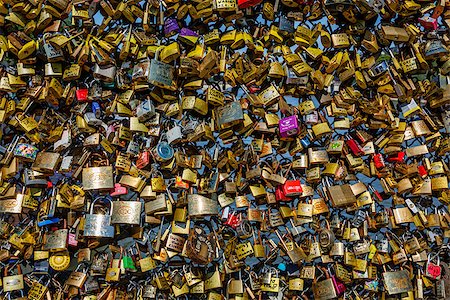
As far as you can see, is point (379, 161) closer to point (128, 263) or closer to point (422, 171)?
point (422, 171)

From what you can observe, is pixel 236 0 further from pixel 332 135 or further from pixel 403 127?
pixel 403 127

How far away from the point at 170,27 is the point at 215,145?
596 millimetres

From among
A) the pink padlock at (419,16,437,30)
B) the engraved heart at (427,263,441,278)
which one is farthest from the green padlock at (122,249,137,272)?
the pink padlock at (419,16,437,30)

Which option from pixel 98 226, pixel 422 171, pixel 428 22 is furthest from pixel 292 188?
pixel 428 22

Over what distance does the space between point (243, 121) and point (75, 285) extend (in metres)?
1.12

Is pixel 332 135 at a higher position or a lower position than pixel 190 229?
higher

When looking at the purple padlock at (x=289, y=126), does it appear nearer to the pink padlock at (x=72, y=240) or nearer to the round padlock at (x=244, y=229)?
the round padlock at (x=244, y=229)

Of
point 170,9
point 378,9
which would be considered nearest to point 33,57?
point 170,9

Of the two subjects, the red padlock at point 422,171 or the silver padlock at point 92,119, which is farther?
the red padlock at point 422,171

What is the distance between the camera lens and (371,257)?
2543 millimetres

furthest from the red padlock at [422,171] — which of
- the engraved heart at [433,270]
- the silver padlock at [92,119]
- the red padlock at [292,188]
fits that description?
the silver padlock at [92,119]

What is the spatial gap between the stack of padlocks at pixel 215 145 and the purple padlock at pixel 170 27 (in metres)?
0.01

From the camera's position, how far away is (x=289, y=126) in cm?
236

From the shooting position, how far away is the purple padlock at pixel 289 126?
2.35 meters
